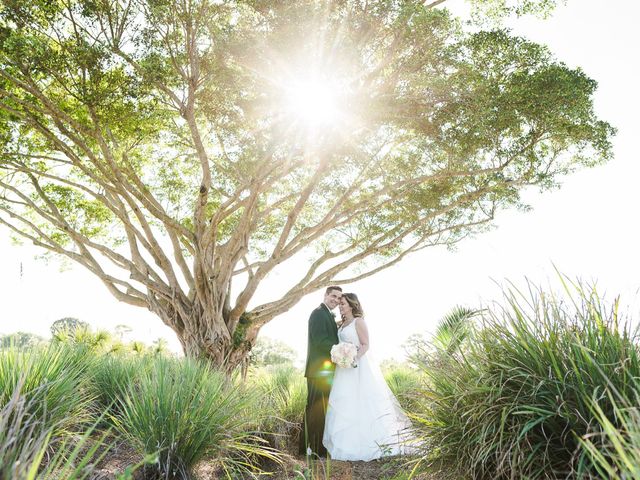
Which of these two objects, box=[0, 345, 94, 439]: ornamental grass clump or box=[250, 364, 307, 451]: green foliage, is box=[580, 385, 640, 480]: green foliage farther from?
box=[250, 364, 307, 451]: green foliage

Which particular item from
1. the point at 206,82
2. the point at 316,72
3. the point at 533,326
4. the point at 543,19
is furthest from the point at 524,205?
the point at 533,326

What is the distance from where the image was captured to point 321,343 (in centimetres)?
712

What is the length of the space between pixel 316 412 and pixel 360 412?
2.21 feet

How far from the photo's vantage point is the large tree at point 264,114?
8664 millimetres

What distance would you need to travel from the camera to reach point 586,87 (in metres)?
8.80

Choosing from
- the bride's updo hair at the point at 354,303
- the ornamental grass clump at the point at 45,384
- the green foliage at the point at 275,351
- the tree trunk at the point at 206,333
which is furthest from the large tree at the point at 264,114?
the green foliage at the point at 275,351

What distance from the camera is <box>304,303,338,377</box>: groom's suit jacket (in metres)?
7.10

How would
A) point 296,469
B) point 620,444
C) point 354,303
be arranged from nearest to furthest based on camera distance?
1. point 620,444
2. point 296,469
3. point 354,303

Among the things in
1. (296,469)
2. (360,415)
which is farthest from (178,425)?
(360,415)

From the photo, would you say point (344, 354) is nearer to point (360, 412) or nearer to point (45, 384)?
point (360, 412)

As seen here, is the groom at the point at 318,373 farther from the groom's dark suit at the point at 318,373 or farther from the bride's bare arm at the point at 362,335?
the bride's bare arm at the point at 362,335

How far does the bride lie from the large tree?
3.80m

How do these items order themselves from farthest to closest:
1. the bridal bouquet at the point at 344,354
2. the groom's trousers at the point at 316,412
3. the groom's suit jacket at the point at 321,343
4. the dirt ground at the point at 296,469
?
1. the groom's suit jacket at the point at 321,343
2. the groom's trousers at the point at 316,412
3. the bridal bouquet at the point at 344,354
4. the dirt ground at the point at 296,469

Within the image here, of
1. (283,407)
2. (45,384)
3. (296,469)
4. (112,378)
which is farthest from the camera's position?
(283,407)
